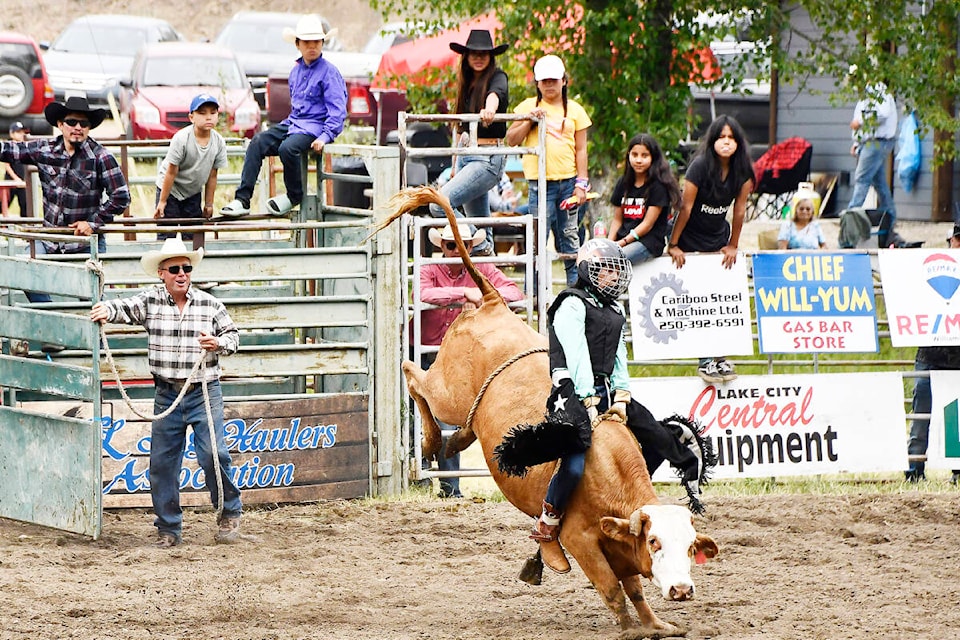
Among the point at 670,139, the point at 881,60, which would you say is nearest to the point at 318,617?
the point at 670,139

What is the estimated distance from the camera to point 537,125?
1021 cm

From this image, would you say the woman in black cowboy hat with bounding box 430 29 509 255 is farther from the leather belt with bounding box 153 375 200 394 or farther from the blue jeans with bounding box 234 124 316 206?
the leather belt with bounding box 153 375 200 394

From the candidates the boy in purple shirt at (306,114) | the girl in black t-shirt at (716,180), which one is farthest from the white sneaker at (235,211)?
the girl in black t-shirt at (716,180)

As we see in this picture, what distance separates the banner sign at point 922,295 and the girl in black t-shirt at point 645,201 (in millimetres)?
1664

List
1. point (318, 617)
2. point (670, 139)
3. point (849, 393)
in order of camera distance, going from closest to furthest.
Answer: point (318, 617) < point (849, 393) < point (670, 139)

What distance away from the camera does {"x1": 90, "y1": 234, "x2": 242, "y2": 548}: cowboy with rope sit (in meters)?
8.43

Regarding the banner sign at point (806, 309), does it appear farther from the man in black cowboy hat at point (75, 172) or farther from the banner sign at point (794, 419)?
the man in black cowboy hat at point (75, 172)

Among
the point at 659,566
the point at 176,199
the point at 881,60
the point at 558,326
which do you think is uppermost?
the point at 881,60

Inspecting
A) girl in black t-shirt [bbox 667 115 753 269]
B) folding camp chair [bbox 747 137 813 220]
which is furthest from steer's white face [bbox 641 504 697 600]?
folding camp chair [bbox 747 137 813 220]

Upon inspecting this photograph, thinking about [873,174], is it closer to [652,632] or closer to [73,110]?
[73,110]

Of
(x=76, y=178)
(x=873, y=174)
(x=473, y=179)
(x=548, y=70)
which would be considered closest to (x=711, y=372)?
(x=473, y=179)

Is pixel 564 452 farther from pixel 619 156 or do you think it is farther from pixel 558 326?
pixel 619 156

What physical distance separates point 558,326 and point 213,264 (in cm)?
363

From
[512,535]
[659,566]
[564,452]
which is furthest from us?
[512,535]
